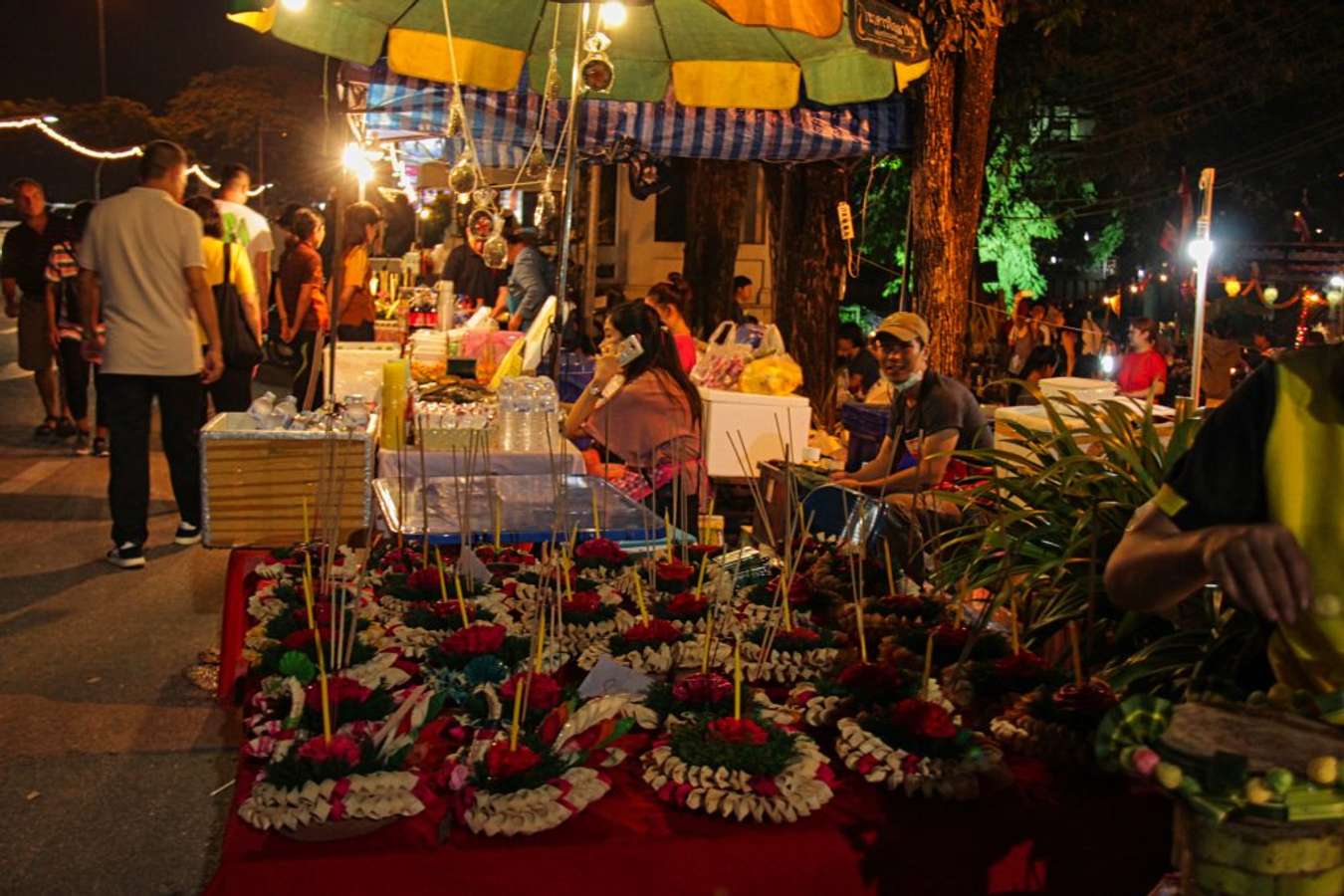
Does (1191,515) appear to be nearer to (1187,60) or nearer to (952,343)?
(952,343)

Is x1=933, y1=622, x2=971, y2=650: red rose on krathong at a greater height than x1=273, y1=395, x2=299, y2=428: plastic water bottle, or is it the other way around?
x1=273, y1=395, x2=299, y2=428: plastic water bottle

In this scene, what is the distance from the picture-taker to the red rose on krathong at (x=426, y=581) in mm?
3518

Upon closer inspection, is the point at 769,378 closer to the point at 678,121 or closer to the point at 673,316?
the point at 673,316

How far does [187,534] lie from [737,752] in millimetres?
6325

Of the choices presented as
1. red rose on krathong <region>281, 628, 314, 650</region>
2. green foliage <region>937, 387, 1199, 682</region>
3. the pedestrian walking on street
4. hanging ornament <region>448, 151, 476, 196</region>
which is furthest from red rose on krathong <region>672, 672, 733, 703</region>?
the pedestrian walking on street

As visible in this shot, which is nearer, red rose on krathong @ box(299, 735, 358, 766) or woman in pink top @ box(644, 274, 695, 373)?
red rose on krathong @ box(299, 735, 358, 766)

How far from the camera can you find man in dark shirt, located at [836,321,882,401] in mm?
12594

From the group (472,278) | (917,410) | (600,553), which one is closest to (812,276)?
(472,278)

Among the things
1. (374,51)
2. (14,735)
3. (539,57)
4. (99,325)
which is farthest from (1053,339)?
(14,735)

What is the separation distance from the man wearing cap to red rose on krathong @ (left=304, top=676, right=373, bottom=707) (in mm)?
3852

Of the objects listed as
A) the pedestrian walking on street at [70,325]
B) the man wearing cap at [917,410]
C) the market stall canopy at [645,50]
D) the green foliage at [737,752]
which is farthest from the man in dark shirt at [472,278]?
the green foliage at [737,752]

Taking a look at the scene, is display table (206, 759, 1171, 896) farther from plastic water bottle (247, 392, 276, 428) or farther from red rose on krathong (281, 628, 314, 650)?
plastic water bottle (247, 392, 276, 428)

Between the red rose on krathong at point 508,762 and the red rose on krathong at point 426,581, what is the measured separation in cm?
123

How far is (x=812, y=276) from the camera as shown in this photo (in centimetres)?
1308
